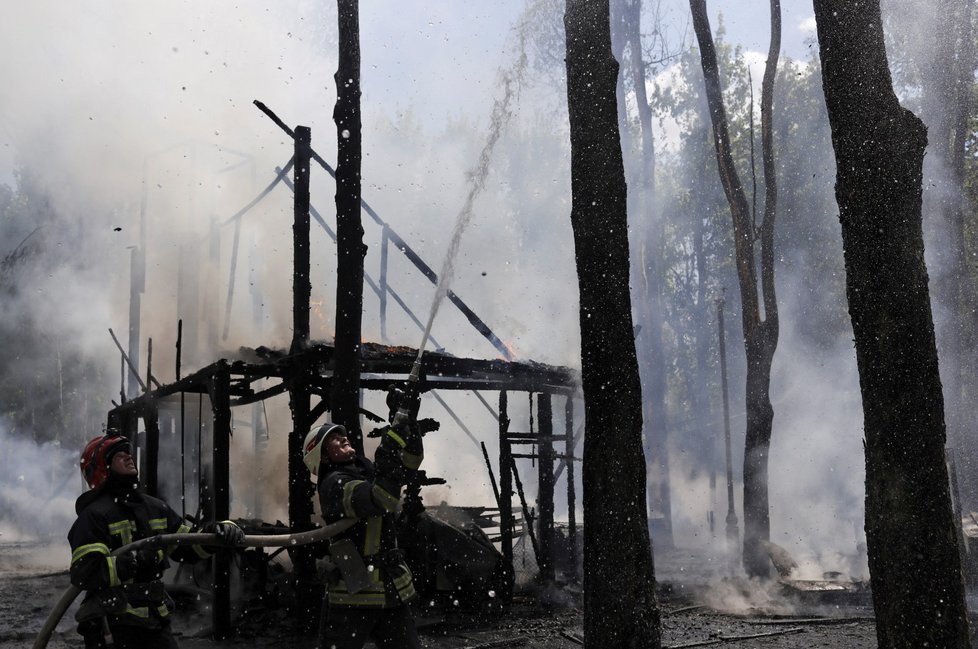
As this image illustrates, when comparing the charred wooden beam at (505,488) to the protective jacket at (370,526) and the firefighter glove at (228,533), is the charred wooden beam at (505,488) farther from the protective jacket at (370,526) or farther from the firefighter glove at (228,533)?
the firefighter glove at (228,533)

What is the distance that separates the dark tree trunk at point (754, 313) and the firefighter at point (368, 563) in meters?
10.7

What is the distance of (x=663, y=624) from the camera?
11344mm

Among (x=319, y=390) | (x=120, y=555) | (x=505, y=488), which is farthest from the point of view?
(x=505, y=488)

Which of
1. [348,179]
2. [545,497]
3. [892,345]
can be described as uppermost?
[348,179]

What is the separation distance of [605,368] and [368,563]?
2.42 metres

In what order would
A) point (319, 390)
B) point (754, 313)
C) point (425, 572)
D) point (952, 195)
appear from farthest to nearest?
point (952, 195)
point (754, 313)
point (425, 572)
point (319, 390)

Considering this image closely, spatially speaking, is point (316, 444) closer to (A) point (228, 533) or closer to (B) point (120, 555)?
(A) point (228, 533)

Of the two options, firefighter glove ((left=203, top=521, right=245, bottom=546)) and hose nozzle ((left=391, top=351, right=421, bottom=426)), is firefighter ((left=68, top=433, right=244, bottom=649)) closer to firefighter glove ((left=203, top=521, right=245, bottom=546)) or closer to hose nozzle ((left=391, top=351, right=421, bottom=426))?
firefighter glove ((left=203, top=521, right=245, bottom=546))

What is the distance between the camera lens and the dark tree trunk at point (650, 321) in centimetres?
2641

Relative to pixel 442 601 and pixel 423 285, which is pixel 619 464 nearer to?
pixel 442 601

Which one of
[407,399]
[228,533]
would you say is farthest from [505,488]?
[228,533]

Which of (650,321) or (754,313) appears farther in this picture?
(650,321)

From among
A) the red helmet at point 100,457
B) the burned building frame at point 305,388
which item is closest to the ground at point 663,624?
the burned building frame at point 305,388

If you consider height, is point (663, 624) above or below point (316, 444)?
below
